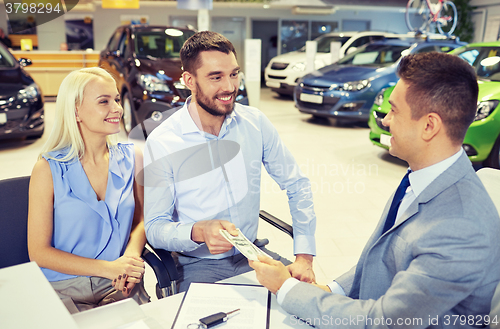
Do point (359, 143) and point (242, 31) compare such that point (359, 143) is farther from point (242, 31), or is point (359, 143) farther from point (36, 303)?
point (242, 31)

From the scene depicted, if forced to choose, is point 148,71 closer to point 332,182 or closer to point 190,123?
point 332,182

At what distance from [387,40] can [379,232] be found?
6.50 m

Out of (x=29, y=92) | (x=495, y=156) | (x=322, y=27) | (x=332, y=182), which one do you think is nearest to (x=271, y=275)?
(x=332, y=182)

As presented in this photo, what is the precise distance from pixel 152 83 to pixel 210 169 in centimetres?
370

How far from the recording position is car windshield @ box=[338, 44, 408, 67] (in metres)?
6.65

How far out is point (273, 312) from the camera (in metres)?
1.13

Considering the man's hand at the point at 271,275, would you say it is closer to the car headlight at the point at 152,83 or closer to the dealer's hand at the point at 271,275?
the dealer's hand at the point at 271,275

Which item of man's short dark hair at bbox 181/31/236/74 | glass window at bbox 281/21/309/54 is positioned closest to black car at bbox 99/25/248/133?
man's short dark hair at bbox 181/31/236/74

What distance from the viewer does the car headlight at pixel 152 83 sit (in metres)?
5.10

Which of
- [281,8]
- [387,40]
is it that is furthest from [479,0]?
[387,40]

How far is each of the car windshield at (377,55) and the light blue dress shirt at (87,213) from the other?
5.79 m

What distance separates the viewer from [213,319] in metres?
1.04

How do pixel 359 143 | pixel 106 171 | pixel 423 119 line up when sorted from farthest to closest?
1. pixel 359 143
2. pixel 106 171
3. pixel 423 119

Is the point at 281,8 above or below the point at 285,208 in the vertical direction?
above
